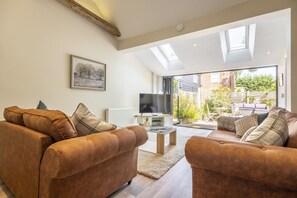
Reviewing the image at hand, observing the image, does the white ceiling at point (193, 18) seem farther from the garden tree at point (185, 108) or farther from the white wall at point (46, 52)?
the garden tree at point (185, 108)

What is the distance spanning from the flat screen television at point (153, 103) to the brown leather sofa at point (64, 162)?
9.90 feet

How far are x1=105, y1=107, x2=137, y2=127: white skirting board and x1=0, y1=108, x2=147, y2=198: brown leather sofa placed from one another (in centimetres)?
242

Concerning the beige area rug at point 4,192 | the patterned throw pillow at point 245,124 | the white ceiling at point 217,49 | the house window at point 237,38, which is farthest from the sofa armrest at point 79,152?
the house window at point 237,38

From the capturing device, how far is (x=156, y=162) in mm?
2572

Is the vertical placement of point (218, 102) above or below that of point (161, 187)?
above

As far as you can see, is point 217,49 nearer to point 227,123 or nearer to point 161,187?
point 227,123

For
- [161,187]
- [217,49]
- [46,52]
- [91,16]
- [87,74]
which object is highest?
[91,16]

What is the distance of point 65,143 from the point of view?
1.16 meters

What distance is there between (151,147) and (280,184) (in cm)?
262

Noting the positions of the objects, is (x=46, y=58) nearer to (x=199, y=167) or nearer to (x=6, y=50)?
(x=6, y=50)

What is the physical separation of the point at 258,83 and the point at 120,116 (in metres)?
4.64

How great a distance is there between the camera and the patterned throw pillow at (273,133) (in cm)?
124

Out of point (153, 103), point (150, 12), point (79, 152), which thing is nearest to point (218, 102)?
point (153, 103)

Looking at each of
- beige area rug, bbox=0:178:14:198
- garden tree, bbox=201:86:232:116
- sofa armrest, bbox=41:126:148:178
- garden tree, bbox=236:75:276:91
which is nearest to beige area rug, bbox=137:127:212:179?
sofa armrest, bbox=41:126:148:178
